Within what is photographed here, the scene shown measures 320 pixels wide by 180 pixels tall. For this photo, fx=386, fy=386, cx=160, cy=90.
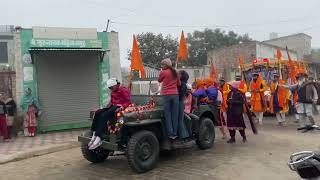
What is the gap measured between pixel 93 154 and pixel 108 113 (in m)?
1.17

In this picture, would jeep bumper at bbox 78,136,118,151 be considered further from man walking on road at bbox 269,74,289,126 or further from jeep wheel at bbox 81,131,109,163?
man walking on road at bbox 269,74,289,126

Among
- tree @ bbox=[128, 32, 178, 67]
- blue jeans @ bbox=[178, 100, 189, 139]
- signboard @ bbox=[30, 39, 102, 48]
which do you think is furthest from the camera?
tree @ bbox=[128, 32, 178, 67]

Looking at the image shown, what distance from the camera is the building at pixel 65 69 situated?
12.5 meters

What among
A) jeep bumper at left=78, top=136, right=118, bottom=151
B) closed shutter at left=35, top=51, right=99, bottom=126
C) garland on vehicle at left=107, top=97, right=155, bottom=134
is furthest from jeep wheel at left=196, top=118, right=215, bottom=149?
closed shutter at left=35, top=51, right=99, bottom=126

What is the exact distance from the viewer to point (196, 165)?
7.31 meters

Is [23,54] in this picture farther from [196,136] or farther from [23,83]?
[196,136]

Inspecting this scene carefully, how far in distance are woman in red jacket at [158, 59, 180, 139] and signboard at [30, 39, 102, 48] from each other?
602cm

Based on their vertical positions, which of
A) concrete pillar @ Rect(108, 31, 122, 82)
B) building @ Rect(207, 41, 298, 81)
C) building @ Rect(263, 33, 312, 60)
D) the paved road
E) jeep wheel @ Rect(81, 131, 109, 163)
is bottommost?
the paved road

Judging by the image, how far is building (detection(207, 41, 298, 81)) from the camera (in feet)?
109

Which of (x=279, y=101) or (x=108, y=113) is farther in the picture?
(x=279, y=101)

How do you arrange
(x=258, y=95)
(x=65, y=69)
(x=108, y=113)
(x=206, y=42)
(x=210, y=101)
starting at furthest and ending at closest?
(x=206, y=42) → (x=65, y=69) → (x=258, y=95) → (x=210, y=101) → (x=108, y=113)

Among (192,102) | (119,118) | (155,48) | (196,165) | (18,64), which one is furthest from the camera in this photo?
(155,48)

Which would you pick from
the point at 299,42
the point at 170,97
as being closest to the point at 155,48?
the point at 299,42

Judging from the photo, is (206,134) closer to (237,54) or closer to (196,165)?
(196,165)
